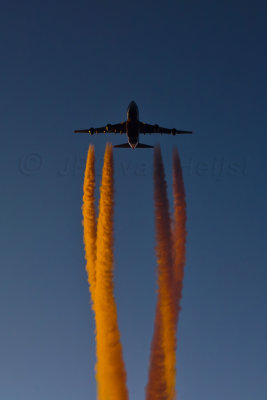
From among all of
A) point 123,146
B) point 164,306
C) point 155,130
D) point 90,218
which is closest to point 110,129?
point 123,146

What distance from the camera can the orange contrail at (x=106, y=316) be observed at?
51.8 metres

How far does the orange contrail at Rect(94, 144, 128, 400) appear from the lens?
51812mm

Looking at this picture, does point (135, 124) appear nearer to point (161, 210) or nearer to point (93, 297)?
point (161, 210)

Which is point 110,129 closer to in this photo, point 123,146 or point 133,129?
point 123,146

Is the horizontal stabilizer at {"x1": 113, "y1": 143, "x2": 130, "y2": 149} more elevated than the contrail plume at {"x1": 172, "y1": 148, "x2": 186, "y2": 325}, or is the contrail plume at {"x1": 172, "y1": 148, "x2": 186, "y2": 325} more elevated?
the horizontal stabilizer at {"x1": 113, "y1": 143, "x2": 130, "y2": 149}

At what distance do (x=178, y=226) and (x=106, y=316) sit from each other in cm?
1472

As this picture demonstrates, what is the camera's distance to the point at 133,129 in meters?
66.9

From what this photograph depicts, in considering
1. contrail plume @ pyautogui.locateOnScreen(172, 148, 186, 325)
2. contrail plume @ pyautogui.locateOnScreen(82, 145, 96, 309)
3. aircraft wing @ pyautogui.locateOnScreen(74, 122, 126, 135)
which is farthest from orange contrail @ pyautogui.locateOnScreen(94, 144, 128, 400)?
aircraft wing @ pyautogui.locateOnScreen(74, 122, 126, 135)

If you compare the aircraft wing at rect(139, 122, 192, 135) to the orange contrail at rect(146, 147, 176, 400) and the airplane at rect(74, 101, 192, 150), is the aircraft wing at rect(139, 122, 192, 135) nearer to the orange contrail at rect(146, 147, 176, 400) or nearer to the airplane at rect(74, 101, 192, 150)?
the airplane at rect(74, 101, 192, 150)

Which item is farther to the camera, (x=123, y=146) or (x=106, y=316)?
(x=123, y=146)

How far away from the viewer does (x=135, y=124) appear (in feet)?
220

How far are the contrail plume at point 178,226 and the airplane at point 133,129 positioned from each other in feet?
22.4

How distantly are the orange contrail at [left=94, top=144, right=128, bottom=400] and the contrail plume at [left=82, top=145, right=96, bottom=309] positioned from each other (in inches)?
62.4

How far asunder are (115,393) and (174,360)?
772cm
